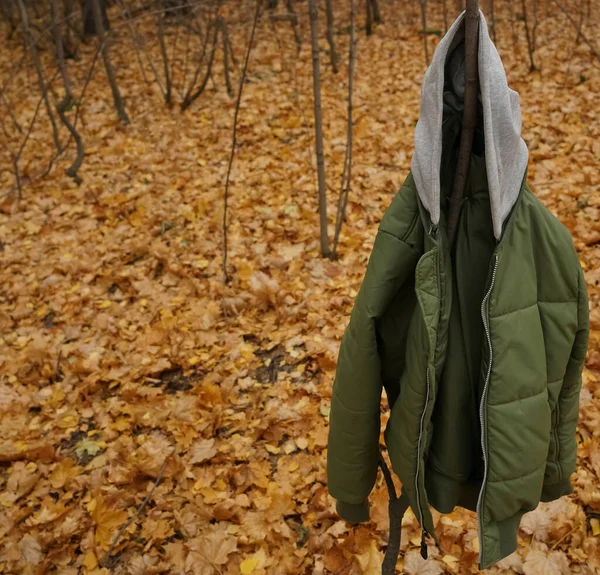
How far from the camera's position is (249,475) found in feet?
7.81

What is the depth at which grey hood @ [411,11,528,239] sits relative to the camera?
910mm

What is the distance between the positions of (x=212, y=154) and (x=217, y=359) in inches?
108

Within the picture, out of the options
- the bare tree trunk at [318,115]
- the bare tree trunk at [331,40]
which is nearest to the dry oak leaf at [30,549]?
the bare tree trunk at [318,115]

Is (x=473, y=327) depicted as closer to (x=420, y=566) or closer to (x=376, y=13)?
(x=420, y=566)

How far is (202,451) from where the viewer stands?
2.51 metres

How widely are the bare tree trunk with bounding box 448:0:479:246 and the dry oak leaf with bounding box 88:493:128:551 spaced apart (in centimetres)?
196

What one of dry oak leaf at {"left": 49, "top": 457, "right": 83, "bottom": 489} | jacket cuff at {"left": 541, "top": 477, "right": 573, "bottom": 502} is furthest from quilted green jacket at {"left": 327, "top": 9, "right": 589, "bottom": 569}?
dry oak leaf at {"left": 49, "top": 457, "right": 83, "bottom": 489}

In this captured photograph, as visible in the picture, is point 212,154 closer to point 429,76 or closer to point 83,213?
point 83,213

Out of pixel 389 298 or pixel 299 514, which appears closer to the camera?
pixel 389 298

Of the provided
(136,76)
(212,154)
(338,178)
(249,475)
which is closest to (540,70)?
(338,178)

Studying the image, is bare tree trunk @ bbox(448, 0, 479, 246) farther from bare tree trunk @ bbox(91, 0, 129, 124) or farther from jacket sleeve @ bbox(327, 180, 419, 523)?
bare tree trunk @ bbox(91, 0, 129, 124)

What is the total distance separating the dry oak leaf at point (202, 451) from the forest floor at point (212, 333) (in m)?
0.01

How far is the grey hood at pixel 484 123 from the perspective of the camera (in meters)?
0.91

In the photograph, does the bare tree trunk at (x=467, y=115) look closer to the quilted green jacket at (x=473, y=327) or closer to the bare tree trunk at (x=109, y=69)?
the quilted green jacket at (x=473, y=327)
